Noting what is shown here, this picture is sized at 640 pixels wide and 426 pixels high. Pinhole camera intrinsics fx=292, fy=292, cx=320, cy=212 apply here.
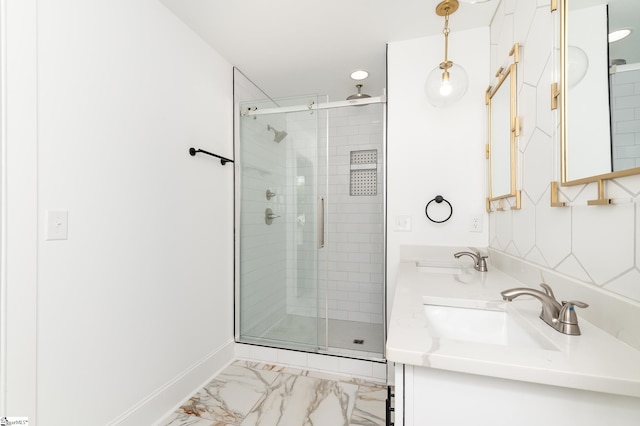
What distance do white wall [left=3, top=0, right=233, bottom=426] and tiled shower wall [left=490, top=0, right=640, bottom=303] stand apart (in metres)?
1.84

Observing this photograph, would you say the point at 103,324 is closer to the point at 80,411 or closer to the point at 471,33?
the point at 80,411

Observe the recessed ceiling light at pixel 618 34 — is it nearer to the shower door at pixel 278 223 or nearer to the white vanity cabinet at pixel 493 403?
the white vanity cabinet at pixel 493 403

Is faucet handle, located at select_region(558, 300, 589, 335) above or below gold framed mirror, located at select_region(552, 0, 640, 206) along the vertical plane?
below

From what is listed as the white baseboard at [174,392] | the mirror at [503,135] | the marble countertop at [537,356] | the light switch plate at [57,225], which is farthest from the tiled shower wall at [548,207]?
the white baseboard at [174,392]

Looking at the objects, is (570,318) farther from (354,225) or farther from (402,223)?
(354,225)

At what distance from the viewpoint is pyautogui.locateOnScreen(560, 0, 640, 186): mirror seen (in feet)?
2.18

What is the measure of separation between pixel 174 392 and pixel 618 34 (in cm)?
240

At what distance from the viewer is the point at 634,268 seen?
2.25 feet

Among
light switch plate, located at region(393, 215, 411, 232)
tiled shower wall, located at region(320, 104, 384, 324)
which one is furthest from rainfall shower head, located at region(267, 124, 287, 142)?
light switch plate, located at region(393, 215, 411, 232)

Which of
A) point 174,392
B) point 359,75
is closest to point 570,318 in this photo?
point 174,392

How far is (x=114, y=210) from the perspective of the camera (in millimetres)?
1408

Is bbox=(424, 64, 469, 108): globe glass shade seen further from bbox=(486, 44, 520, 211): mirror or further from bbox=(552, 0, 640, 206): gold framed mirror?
bbox=(552, 0, 640, 206): gold framed mirror

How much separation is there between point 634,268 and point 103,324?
1.89m

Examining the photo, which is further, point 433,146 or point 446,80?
point 433,146
